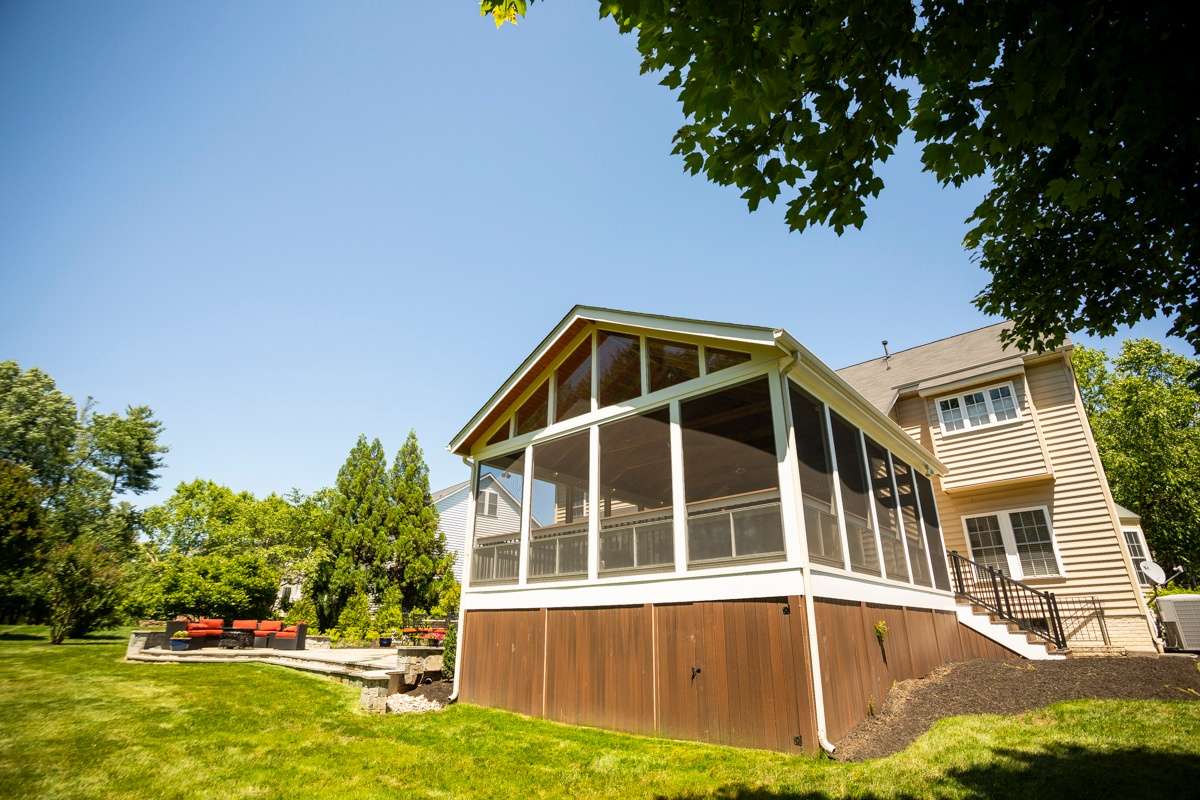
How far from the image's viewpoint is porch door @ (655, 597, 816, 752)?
22.2ft

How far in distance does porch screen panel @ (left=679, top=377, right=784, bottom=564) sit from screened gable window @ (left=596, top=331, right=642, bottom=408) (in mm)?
1263

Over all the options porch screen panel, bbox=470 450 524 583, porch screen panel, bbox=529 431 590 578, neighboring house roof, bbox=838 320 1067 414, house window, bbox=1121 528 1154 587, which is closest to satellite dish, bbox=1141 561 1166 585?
house window, bbox=1121 528 1154 587

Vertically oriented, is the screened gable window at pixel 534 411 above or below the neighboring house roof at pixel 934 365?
below

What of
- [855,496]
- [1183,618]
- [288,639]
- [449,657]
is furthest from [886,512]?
[288,639]

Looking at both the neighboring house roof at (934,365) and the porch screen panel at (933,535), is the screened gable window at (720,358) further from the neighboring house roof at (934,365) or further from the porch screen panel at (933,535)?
the neighboring house roof at (934,365)

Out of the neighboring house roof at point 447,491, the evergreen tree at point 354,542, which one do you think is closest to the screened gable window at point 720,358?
the evergreen tree at point 354,542

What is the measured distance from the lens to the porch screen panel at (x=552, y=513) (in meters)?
10.0

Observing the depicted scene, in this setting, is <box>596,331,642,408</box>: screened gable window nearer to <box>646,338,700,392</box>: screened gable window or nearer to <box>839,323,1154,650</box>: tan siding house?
<box>646,338,700,392</box>: screened gable window

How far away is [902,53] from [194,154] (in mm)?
13163

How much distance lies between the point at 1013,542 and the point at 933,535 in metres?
3.73

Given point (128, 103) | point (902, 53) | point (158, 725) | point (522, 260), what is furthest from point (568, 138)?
point (158, 725)

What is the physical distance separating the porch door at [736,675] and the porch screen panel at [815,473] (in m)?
1.22

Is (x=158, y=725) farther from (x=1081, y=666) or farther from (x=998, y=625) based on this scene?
(x=998, y=625)

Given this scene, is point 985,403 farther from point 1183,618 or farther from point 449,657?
point 449,657
